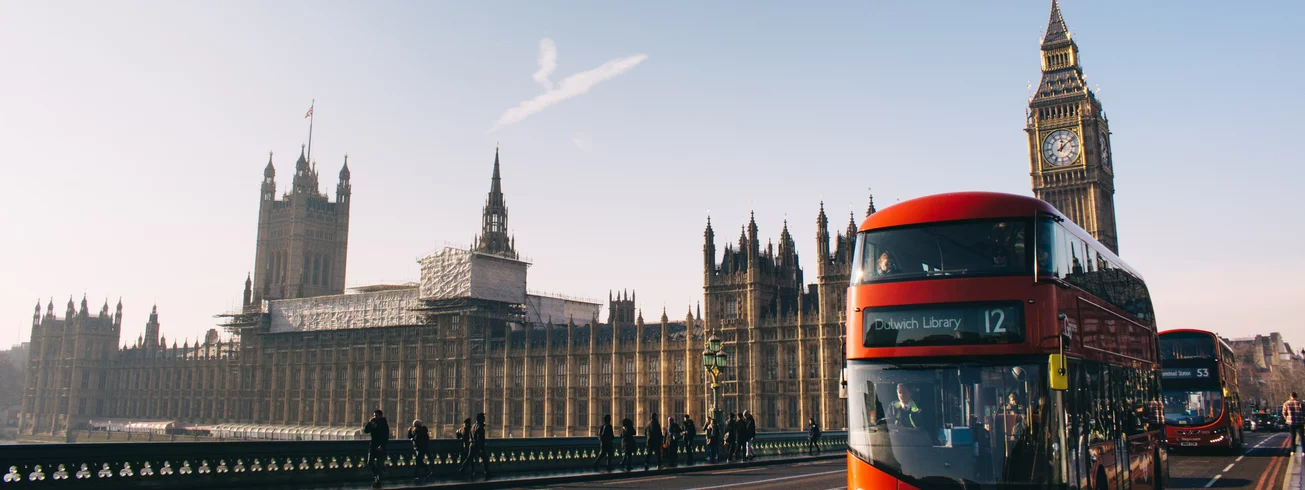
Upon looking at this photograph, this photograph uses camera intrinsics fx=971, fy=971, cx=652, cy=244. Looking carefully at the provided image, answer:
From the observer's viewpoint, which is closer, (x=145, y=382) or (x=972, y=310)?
(x=972, y=310)

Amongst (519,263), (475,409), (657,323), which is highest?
(519,263)

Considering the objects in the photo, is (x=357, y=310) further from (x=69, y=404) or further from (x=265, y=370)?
(x=69, y=404)

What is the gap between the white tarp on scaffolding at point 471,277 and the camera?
3558 inches

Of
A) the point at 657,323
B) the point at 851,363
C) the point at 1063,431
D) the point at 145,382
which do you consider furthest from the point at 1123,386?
the point at 145,382

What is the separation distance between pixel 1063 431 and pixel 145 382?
132m

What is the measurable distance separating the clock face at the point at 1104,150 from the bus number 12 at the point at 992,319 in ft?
281

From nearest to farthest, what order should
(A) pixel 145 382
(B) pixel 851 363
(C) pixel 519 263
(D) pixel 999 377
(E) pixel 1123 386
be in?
1. (D) pixel 999 377
2. (B) pixel 851 363
3. (E) pixel 1123 386
4. (C) pixel 519 263
5. (A) pixel 145 382

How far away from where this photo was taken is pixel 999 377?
11609mm

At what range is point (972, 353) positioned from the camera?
1173 centimetres

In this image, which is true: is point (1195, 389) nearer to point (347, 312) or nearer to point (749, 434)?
point (749, 434)

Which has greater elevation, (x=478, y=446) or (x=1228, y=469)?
(x=478, y=446)

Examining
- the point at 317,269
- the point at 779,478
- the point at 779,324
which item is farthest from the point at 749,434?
the point at 317,269

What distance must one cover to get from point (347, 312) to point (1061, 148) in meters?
72.9

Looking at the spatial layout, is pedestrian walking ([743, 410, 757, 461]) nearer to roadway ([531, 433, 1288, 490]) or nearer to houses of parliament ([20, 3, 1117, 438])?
roadway ([531, 433, 1288, 490])
